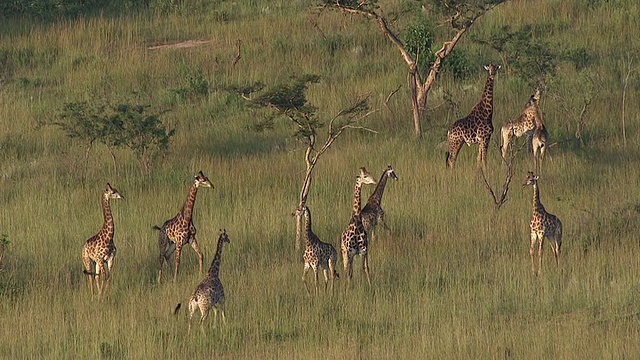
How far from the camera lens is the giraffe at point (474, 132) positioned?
2350cm

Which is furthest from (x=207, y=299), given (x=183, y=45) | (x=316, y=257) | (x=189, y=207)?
(x=183, y=45)

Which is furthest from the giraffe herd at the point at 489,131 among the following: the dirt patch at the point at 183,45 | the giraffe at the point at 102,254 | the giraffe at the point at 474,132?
the dirt patch at the point at 183,45

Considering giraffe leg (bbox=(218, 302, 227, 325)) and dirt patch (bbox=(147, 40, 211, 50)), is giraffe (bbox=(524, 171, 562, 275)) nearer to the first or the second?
giraffe leg (bbox=(218, 302, 227, 325))

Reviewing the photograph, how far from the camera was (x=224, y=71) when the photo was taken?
30.6m

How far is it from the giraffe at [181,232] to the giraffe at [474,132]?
5362 millimetres

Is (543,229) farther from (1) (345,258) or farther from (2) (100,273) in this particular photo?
(2) (100,273)

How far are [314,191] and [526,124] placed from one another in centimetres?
345

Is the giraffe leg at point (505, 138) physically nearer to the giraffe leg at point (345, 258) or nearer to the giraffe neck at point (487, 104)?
the giraffe neck at point (487, 104)

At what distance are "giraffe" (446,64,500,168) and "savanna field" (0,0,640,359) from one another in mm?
252

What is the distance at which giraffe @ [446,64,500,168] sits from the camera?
23500 millimetres

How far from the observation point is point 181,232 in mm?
19047

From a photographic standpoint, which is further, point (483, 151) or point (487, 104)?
point (487, 104)

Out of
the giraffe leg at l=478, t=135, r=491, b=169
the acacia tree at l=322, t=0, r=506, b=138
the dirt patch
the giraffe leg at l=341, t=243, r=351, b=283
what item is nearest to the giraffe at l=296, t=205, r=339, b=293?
the giraffe leg at l=341, t=243, r=351, b=283

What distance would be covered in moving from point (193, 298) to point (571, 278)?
4270 mm
